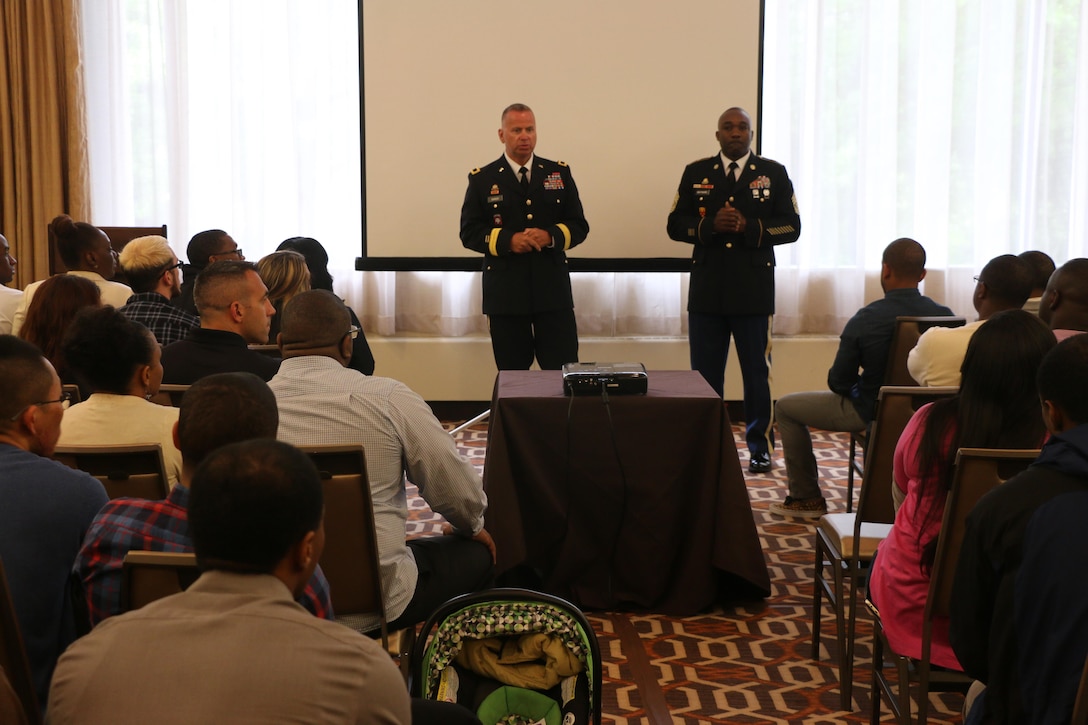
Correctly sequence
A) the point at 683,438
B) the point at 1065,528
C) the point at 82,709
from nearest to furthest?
the point at 82,709
the point at 1065,528
the point at 683,438

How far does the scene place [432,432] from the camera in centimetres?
251

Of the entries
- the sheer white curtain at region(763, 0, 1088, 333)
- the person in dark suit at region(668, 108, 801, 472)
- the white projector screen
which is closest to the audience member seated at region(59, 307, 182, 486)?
the person in dark suit at region(668, 108, 801, 472)

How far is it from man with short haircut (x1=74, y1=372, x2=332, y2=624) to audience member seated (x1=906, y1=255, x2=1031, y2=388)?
239 centimetres

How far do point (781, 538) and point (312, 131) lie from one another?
3775 millimetres

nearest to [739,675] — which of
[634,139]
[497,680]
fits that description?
[497,680]

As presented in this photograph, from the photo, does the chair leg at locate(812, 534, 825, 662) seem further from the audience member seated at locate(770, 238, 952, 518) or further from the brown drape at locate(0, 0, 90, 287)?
the brown drape at locate(0, 0, 90, 287)

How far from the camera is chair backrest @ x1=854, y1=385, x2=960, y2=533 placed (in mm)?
2977

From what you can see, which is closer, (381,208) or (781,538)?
(781,538)

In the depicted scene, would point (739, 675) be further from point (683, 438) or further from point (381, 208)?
point (381, 208)

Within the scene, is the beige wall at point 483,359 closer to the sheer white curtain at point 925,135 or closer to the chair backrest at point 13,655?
the sheer white curtain at point 925,135

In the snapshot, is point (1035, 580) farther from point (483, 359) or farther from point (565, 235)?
point (483, 359)

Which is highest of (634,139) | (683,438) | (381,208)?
(634,139)

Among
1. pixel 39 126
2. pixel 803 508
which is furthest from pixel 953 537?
pixel 39 126

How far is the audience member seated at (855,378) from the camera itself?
414 centimetres
